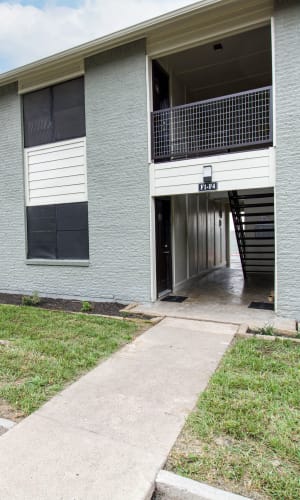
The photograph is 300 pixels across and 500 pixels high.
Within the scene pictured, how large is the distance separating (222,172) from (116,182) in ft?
7.41

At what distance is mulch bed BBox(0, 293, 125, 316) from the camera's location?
6328mm

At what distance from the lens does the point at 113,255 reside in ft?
22.5

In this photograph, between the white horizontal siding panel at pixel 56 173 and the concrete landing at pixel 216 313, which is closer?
the concrete landing at pixel 216 313

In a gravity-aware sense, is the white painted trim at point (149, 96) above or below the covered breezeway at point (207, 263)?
above

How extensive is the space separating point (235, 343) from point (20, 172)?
21.9ft

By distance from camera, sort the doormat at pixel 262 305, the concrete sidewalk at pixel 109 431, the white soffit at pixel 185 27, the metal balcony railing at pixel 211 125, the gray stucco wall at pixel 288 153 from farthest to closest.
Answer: the metal balcony railing at pixel 211 125 → the doormat at pixel 262 305 → the white soffit at pixel 185 27 → the gray stucco wall at pixel 288 153 → the concrete sidewalk at pixel 109 431

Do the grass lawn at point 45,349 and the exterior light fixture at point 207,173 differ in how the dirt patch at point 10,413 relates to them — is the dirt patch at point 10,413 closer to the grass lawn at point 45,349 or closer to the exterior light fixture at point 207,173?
the grass lawn at point 45,349

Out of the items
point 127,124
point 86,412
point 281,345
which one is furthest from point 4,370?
point 127,124

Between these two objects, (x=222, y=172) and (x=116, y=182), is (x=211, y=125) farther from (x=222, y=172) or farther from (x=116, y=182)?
(x=116, y=182)

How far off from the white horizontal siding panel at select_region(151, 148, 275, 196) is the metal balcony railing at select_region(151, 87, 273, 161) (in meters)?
0.27

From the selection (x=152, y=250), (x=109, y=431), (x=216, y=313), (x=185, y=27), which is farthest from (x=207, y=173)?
(x=109, y=431)

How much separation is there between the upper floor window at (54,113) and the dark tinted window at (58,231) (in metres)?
1.68

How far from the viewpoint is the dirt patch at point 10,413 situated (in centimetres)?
274

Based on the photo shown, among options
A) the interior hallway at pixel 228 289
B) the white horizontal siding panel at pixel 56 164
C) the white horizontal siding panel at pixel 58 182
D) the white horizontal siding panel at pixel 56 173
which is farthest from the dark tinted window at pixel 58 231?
the interior hallway at pixel 228 289
